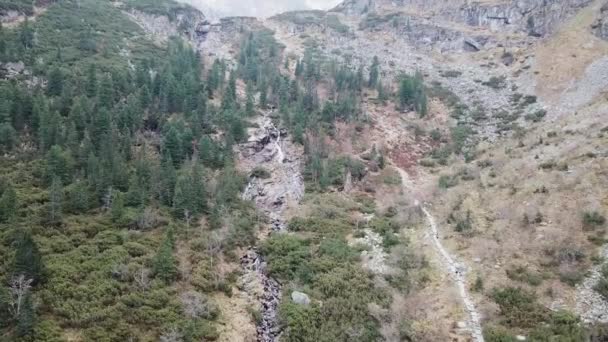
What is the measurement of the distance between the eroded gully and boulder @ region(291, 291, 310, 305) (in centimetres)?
181

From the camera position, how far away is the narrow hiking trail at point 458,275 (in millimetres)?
36531

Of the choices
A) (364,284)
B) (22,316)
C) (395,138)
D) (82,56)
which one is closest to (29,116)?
(82,56)

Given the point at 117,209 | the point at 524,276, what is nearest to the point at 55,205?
the point at 117,209

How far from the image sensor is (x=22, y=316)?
33688mm

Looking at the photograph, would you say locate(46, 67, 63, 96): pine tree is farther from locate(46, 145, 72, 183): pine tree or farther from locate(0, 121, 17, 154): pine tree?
locate(46, 145, 72, 183): pine tree

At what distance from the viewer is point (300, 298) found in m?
44.5

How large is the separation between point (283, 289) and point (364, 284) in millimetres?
7855

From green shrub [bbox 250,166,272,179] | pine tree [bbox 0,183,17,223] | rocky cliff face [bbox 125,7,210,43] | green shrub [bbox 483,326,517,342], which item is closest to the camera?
green shrub [bbox 483,326,517,342]

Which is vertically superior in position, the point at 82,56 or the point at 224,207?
the point at 82,56

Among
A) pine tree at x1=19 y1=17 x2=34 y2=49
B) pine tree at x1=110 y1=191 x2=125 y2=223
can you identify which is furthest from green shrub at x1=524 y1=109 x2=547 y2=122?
pine tree at x1=19 y1=17 x2=34 y2=49

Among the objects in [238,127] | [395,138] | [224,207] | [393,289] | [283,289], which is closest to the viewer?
[393,289]

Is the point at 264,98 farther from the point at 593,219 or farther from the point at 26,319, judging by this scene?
the point at 26,319

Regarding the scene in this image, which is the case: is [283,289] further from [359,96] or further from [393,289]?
[359,96]

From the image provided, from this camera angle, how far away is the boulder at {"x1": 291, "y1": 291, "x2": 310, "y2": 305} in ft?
145
